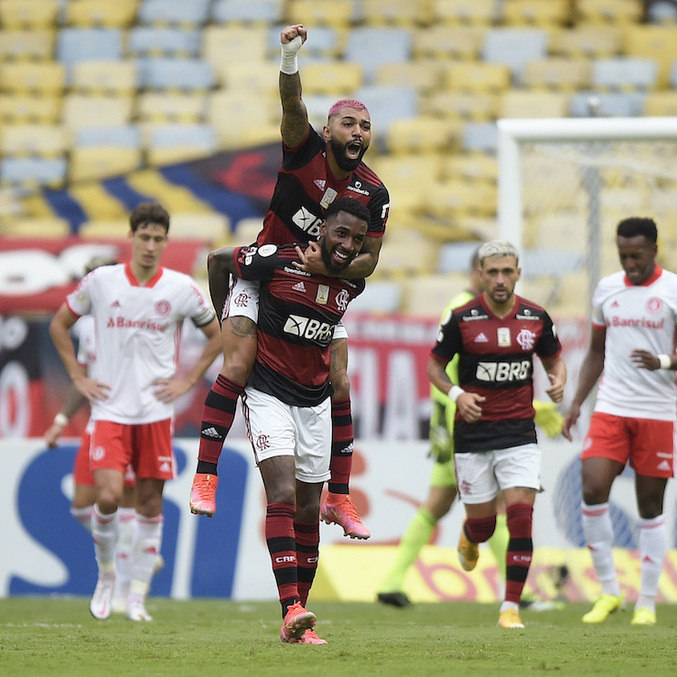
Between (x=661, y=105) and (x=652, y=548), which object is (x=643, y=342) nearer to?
(x=652, y=548)

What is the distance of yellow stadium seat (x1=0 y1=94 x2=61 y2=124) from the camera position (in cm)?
1881

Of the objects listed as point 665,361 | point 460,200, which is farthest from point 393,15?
point 665,361

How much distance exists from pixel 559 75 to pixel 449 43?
164cm

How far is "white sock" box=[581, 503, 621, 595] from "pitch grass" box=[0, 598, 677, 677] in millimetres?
236

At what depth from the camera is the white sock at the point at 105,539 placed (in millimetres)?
8758

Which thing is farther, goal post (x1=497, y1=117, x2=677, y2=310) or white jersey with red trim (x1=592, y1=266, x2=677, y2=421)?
goal post (x1=497, y1=117, x2=677, y2=310)

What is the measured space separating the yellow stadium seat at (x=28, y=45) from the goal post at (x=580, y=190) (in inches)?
401

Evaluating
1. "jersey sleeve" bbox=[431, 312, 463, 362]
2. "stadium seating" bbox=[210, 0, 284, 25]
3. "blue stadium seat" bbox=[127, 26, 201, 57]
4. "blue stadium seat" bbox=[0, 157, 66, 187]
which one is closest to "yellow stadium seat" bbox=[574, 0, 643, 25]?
"stadium seating" bbox=[210, 0, 284, 25]

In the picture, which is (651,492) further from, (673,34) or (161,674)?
(673,34)

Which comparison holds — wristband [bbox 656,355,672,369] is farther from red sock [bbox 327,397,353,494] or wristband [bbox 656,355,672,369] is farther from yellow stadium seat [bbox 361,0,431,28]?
yellow stadium seat [bbox 361,0,431,28]

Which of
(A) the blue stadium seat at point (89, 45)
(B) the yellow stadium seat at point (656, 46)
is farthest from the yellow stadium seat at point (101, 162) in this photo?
(B) the yellow stadium seat at point (656, 46)

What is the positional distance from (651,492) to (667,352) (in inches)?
34.3

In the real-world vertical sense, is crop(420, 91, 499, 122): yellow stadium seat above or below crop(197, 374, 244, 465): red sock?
above

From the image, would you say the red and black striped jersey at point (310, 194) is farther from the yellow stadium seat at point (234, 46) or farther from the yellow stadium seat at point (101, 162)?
the yellow stadium seat at point (234, 46)
